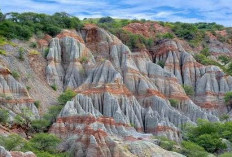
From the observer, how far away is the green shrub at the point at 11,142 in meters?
49.2

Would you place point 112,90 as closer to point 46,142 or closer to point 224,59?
point 46,142

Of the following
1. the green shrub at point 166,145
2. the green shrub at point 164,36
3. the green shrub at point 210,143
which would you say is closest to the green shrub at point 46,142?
the green shrub at point 166,145

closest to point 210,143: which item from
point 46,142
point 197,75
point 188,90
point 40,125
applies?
point 40,125

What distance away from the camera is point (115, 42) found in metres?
83.9

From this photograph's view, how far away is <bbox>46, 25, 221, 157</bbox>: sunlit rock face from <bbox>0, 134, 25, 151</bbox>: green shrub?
17.4 ft

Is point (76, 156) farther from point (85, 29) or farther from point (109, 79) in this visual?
point (85, 29)

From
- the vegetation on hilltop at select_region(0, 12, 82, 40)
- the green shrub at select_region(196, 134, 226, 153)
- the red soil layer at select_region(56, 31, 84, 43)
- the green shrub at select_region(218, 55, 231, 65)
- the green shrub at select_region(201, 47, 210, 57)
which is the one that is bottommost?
the green shrub at select_region(196, 134, 226, 153)

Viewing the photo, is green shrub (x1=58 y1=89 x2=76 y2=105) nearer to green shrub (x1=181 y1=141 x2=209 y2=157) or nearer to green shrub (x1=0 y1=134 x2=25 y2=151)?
green shrub (x1=181 y1=141 x2=209 y2=157)

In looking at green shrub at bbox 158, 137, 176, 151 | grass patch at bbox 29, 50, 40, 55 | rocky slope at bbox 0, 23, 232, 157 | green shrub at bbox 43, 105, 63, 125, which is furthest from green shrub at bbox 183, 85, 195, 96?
green shrub at bbox 158, 137, 176, 151

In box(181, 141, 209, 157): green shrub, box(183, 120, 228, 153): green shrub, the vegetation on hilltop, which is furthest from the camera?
the vegetation on hilltop

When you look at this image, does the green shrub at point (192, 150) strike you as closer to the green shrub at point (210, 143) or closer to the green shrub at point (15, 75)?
the green shrub at point (210, 143)

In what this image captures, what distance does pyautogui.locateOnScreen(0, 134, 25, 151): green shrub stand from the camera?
162 feet

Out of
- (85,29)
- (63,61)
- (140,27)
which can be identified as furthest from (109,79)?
(140,27)

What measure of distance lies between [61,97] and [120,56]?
15.7 meters
